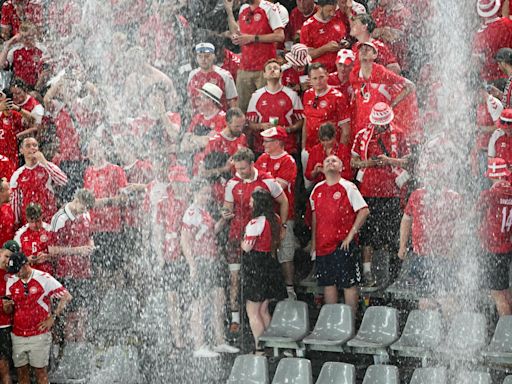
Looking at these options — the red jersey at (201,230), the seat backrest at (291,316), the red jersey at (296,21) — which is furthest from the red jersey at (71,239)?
the red jersey at (296,21)

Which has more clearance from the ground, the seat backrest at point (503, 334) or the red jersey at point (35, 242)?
the red jersey at point (35, 242)

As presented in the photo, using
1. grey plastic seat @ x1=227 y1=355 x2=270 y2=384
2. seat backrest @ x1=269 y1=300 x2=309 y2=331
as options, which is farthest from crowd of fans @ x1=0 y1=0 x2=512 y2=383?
grey plastic seat @ x1=227 y1=355 x2=270 y2=384

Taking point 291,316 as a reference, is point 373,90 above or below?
above

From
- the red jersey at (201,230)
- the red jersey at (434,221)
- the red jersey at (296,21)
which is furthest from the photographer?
the red jersey at (296,21)

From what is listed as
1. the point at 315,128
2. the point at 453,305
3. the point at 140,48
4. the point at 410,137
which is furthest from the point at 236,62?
the point at 453,305

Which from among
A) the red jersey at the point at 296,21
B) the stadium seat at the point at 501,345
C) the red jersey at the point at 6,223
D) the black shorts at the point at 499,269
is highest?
the red jersey at the point at 296,21

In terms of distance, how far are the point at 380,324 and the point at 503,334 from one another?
1.21 metres

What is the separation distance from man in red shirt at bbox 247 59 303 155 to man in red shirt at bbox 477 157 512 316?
2.60m

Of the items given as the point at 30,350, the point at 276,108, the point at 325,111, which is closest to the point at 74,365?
the point at 30,350

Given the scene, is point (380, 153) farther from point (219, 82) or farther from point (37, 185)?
point (37, 185)

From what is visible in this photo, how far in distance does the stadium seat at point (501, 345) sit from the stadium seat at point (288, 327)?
1.79 metres

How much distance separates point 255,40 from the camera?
13.4 m

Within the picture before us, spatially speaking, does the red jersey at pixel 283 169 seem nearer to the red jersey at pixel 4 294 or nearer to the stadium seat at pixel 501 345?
the stadium seat at pixel 501 345

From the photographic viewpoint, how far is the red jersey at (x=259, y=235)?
11328 millimetres
